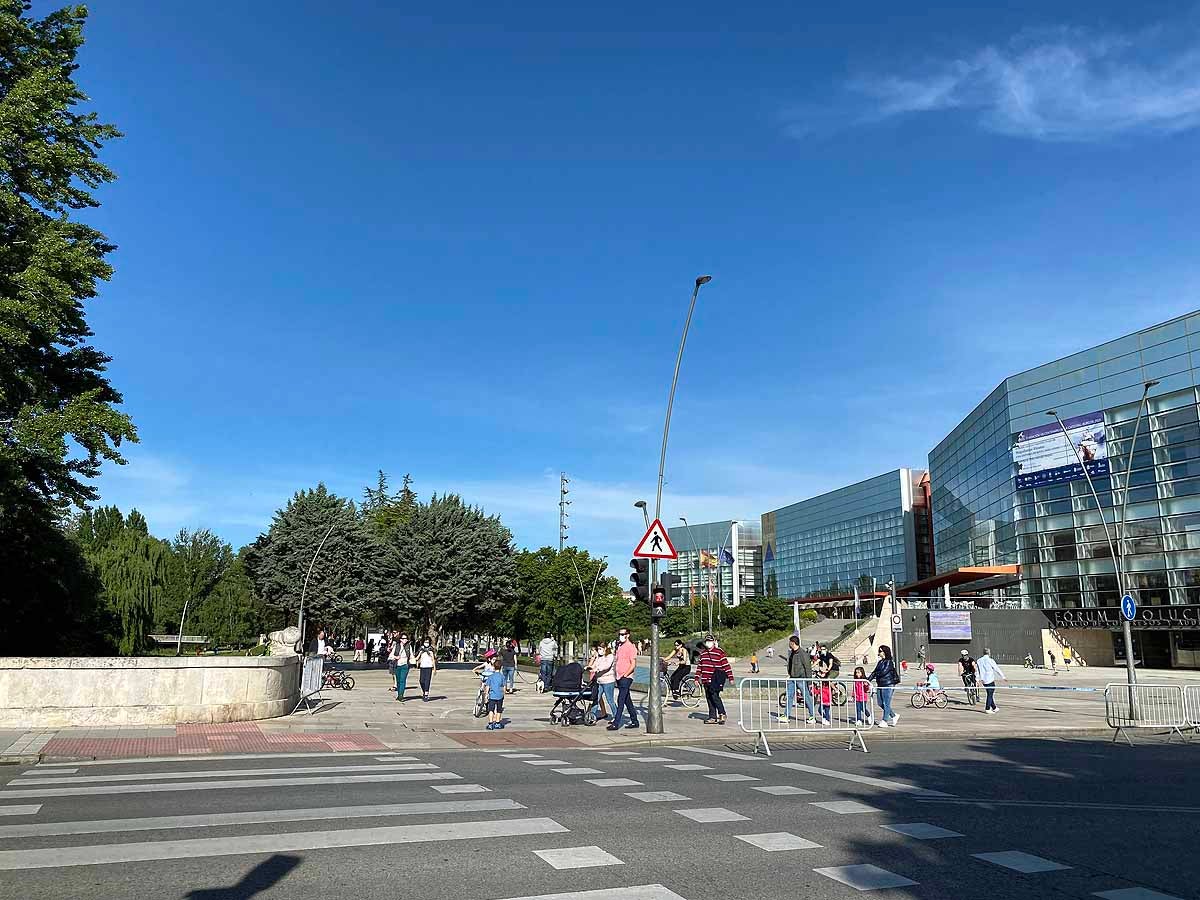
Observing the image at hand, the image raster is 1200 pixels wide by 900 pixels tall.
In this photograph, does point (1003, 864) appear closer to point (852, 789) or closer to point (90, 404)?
point (852, 789)

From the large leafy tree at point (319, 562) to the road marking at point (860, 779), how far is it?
1423 inches

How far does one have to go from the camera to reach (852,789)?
32.3ft

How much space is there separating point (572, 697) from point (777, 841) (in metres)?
11.6

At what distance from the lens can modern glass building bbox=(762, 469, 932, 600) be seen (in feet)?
427

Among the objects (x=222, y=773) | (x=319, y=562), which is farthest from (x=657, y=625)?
Result: (x=319, y=562)

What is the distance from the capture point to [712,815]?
26.7 ft

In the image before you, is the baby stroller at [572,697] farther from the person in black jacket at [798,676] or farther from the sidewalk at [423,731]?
the person in black jacket at [798,676]

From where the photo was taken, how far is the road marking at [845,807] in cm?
839

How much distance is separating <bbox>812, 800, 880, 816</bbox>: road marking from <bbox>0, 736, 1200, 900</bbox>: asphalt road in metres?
0.06

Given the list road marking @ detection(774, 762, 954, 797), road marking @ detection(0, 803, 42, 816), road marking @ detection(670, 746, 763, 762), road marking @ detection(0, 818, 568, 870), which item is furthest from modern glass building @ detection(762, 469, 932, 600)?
road marking @ detection(0, 803, 42, 816)

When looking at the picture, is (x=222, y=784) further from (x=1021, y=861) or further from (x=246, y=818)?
(x=1021, y=861)

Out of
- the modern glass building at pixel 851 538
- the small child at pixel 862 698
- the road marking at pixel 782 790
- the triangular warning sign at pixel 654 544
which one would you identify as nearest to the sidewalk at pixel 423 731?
the small child at pixel 862 698

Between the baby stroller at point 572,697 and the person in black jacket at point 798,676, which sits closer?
the person in black jacket at point 798,676

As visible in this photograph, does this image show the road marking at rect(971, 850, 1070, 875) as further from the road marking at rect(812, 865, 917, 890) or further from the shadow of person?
the shadow of person
